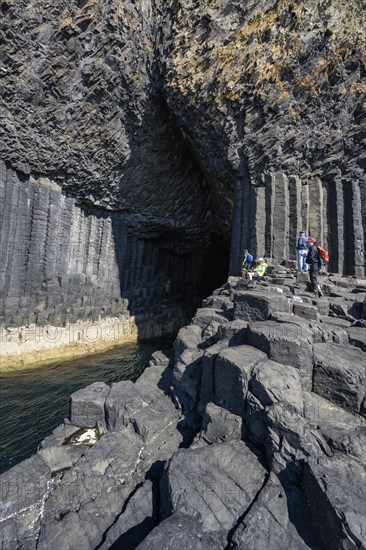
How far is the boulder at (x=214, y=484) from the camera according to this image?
286 centimetres

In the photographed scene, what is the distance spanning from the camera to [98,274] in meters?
16.6

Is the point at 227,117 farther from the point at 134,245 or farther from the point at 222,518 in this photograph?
the point at 222,518

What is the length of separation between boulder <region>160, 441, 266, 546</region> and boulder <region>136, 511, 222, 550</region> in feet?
1.04

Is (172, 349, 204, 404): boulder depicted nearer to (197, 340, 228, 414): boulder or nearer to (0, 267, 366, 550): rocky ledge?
(0, 267, 366, 550): rocky ledge

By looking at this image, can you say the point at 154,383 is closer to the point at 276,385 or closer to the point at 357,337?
the point at 276,385

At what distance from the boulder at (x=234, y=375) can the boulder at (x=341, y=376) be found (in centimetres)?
88

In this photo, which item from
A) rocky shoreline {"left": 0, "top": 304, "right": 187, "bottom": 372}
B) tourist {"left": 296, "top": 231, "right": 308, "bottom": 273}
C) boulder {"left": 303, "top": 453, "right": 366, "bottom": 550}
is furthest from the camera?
rocky shoreline {"left": 0, "top": 304, "right": 187, "bottom": 372}

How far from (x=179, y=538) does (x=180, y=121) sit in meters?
16.2

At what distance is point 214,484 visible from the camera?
316 cm

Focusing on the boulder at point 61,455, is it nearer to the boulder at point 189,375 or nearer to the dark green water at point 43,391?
the dark green water at point 43,391

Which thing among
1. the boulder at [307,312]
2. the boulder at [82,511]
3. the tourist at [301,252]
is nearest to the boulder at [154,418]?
the boulder at [82,511]

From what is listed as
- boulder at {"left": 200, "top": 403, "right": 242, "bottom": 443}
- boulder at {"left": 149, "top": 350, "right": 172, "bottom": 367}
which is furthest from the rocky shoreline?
boulder at {"left": 200, "top": 403, "right": 242, "bottom": 443}

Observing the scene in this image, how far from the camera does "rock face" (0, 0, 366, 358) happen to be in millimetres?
11227

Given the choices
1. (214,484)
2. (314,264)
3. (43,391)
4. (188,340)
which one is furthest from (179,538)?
(43,391)
